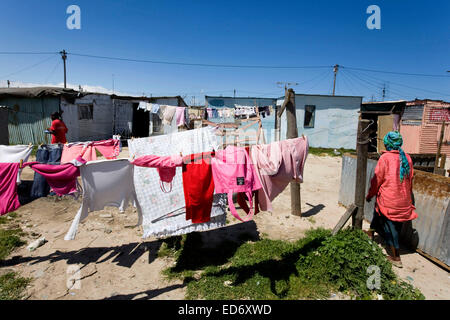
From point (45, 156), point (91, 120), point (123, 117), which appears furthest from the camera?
point (123, 117)

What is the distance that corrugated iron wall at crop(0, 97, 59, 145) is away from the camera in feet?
43.4

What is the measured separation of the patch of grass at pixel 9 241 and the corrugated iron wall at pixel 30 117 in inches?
447

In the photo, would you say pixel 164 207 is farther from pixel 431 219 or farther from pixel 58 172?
pixel 431 219

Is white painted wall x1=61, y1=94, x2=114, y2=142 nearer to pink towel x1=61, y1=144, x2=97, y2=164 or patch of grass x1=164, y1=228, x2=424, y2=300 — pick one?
pink towel x1=61, y1=144, x2=97, y2=164

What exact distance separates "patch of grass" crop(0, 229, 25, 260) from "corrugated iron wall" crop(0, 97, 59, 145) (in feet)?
37.3

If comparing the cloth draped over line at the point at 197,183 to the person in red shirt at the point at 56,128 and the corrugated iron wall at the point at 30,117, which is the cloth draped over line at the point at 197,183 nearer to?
the person in red shirt at the point at 56,128

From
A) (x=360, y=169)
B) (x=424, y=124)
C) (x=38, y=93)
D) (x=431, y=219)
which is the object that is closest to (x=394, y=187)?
(x=360, y=169)

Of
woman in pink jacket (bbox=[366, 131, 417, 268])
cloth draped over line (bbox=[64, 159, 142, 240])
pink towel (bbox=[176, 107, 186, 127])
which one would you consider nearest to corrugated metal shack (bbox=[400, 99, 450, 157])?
woman in pink jacket (bbox=[366, 131, 417, 268])

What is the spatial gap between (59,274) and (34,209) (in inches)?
120

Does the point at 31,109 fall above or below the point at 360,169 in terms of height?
above

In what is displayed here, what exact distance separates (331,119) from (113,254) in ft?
55.3

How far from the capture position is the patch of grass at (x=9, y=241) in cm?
381

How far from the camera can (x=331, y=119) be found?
54.9ft
